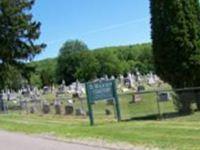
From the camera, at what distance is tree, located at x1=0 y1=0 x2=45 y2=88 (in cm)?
6065

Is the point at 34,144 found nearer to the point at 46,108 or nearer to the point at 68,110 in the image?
the point at 68,110

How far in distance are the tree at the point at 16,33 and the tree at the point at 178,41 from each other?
37.9 m

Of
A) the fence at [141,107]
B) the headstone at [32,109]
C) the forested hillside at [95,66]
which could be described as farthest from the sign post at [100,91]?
the forested hillside at [95,66]

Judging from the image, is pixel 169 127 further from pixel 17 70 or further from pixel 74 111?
pixel 17 70

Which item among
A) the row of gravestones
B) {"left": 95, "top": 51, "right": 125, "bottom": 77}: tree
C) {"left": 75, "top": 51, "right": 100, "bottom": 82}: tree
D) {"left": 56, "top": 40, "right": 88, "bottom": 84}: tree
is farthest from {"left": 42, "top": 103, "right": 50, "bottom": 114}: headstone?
{"left": 56, "top": 40, "right": 88, "bottom": 84}: tree

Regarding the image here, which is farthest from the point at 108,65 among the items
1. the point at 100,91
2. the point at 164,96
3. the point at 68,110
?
the point at 100,91

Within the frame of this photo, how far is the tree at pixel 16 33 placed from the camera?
60.7 m

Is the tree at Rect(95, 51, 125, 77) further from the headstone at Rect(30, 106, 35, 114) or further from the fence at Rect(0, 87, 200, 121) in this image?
the headstone at Rect(30, 106, 35, 114)

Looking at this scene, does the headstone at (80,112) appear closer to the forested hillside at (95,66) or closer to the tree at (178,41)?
the tree at (178,41)

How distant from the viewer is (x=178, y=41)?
23531 mm

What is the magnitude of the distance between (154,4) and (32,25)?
40.2 m

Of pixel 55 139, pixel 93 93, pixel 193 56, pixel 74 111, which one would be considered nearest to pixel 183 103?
pixel 193 56

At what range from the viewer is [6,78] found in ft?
217

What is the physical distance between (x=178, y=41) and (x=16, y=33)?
40.3 metres
